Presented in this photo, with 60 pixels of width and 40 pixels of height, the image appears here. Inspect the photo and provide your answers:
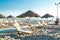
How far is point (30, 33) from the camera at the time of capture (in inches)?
322

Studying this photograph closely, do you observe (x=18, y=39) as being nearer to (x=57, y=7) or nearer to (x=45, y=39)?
(x=45, y=39)

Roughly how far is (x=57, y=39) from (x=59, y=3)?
33.5ft

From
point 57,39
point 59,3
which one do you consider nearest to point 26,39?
point 57,39

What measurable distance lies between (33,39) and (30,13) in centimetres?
819

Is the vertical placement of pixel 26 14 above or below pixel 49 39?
above

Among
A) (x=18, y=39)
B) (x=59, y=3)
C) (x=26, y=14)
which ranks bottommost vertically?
(x=18, y=39)

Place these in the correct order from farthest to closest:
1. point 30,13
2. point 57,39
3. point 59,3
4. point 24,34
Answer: point 59,3 → point 30,13 → point 24,34 → point 57,39

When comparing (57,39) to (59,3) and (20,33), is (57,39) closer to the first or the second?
(20,33)

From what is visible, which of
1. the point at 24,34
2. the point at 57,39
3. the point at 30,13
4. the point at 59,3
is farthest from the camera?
the point at 59,3

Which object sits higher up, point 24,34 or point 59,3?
point 59,3

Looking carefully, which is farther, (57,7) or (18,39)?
(57,7)

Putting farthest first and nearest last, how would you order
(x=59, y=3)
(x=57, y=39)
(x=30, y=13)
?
(x=59, y=3) → (x=30, y=13) → (x=57, y=39)

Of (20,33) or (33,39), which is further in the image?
(20,33)

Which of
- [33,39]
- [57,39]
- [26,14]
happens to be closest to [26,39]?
[33,39]
